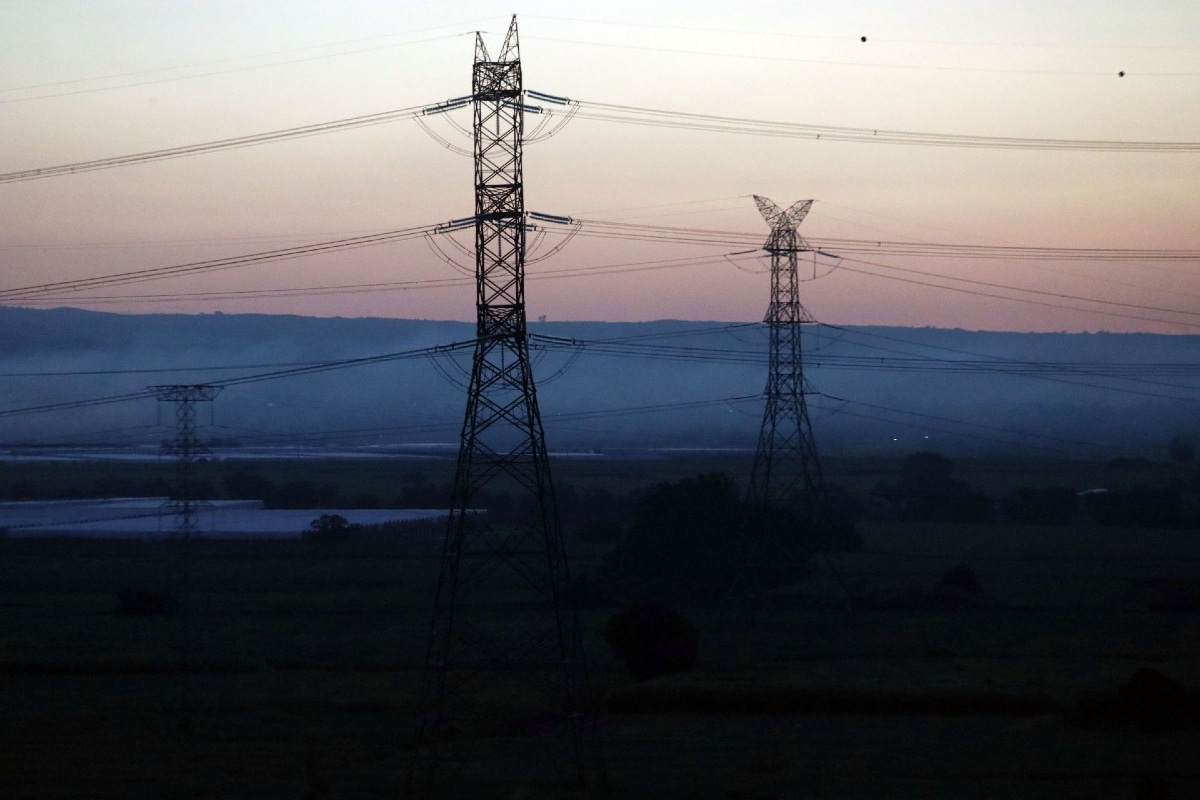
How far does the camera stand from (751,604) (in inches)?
1650

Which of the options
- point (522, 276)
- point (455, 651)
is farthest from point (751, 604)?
point (522, 276)

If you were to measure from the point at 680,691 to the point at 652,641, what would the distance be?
328 centimetres

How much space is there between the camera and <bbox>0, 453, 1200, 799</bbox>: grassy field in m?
21.2

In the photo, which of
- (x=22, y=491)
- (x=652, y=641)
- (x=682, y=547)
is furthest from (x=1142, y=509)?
(x=22, y=491)

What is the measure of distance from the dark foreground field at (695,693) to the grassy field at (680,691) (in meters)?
0.10

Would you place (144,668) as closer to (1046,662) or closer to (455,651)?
(455,651)

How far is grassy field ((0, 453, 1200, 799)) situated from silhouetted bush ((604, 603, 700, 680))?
2.15ft

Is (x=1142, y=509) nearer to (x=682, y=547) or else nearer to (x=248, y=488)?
(x=682, y=547)

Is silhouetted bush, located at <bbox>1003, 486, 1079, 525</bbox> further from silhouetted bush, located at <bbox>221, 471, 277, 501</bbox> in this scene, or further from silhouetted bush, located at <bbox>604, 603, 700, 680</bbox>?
silhouetted bush, located at <bbox>221, 471, 277, 501</bbox>

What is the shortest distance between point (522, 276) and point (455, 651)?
18.3 m

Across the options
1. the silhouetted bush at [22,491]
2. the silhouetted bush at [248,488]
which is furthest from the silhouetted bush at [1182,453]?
the silhouetted bush at [22,491]

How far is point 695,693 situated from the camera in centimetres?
2822

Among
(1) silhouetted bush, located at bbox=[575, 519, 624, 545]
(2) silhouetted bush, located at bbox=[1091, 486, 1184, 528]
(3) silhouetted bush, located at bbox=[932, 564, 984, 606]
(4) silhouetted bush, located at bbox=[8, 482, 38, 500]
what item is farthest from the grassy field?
(4) silhouetted bush, located at bbox=[8, 482, 38, 500]

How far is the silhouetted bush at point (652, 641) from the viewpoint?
103 feet
